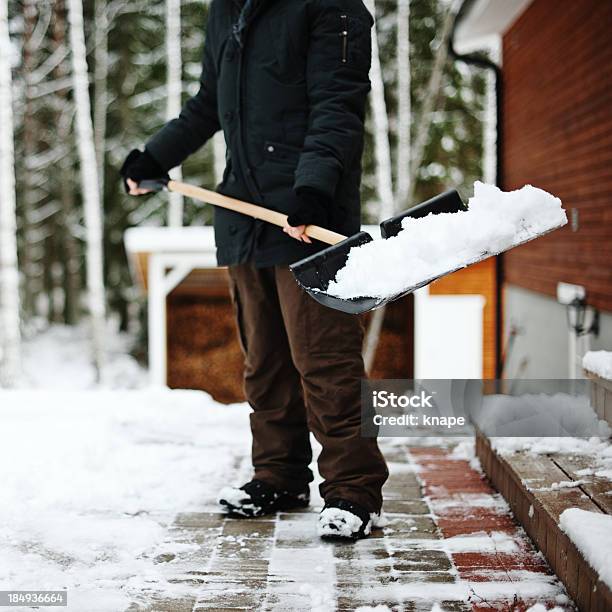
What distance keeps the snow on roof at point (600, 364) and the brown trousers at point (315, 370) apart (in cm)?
69

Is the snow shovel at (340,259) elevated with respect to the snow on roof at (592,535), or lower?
elevated

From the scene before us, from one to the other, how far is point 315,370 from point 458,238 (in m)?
0.61

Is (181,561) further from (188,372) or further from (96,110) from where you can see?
(96,110)

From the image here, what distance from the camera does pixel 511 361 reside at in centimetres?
830

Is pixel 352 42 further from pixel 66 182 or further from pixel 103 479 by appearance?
pixel 66 182

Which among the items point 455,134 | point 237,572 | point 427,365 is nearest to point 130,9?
point 455,134

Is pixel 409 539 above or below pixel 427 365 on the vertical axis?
above

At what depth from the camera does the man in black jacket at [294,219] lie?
235cm

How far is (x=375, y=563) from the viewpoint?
214 cm

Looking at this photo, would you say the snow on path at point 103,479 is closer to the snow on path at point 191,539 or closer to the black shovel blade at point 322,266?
the snow on path at point 191,539

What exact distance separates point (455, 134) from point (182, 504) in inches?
555

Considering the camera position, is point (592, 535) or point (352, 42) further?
point (352, 42)

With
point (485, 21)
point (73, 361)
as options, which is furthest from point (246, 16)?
point (73, 361)

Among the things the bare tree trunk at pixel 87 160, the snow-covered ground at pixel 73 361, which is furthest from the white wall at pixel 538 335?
the snow-covered ground at pixel 73 361
